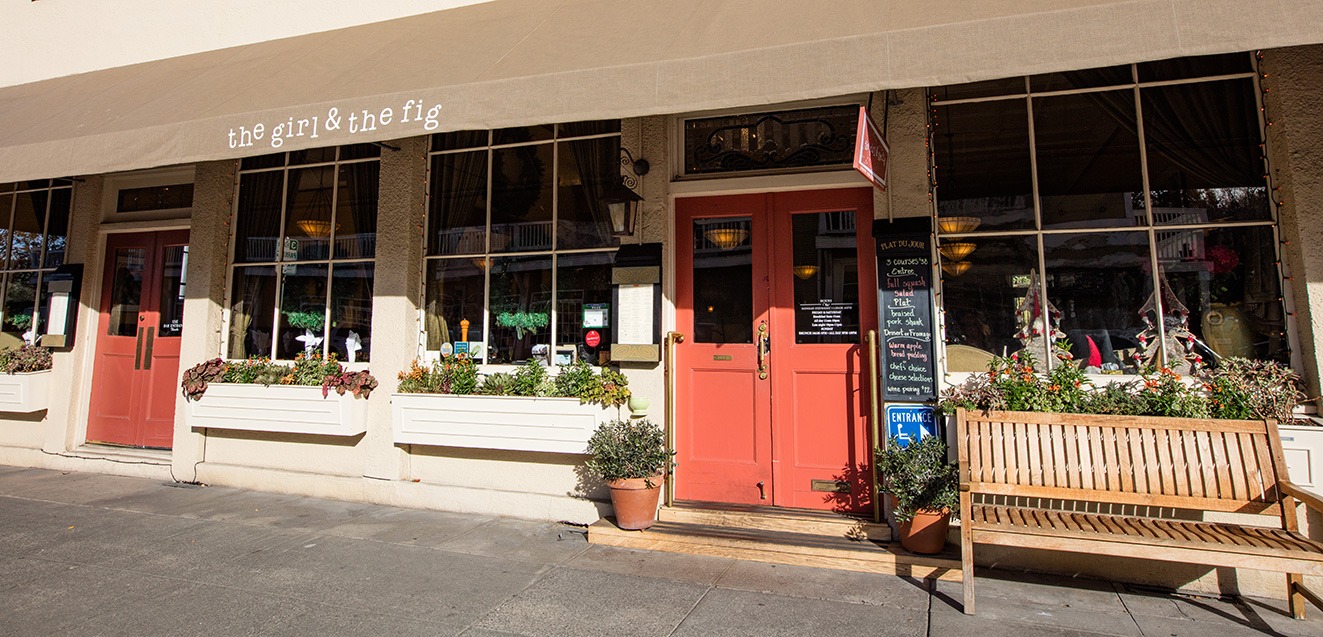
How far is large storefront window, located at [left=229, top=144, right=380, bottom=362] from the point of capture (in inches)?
244

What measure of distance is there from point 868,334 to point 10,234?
9392 mm

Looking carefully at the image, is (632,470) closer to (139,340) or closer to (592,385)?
(592,385)

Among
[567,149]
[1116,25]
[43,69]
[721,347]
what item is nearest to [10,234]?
[43,69]

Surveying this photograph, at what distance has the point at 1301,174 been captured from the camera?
12.9ft

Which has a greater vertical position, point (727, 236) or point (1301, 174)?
point (1301, 174)

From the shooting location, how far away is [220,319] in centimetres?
653

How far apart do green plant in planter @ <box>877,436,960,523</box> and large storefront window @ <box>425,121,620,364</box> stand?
7.68ft

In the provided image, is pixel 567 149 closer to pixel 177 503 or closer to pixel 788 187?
pixel 788 187

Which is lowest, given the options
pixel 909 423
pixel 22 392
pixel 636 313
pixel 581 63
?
pixel 909 423

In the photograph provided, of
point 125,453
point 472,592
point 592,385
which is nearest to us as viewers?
point 472,592

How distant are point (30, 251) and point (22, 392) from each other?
5.77ft

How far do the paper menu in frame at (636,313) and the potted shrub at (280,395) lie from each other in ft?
7.59

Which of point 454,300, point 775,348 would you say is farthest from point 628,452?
point 454,300

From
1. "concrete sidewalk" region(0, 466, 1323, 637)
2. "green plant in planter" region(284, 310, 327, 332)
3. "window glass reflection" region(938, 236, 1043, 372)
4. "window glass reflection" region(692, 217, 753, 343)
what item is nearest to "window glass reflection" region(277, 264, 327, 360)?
"green plant in planter" region(284, 310, 327, 332)
